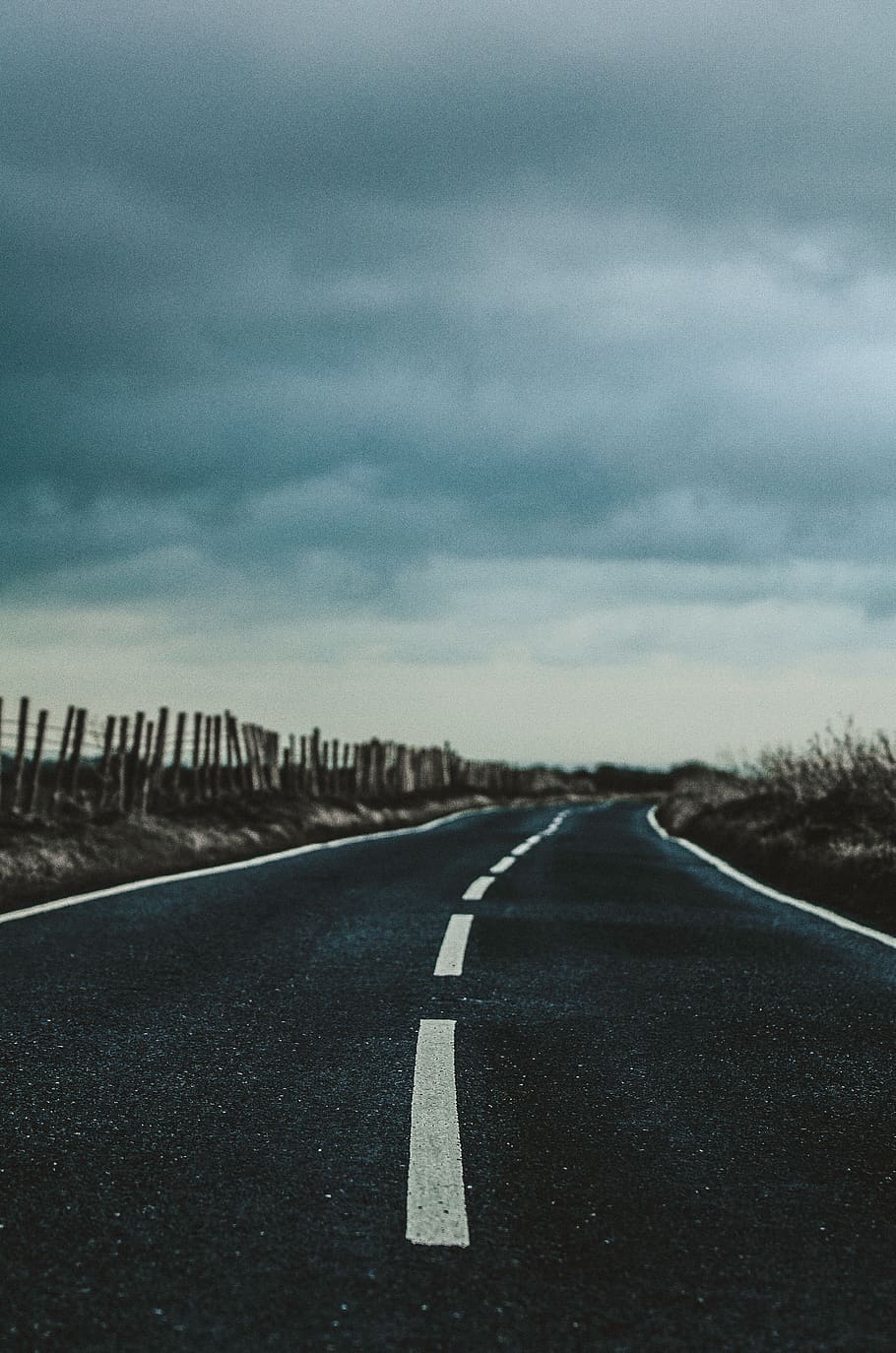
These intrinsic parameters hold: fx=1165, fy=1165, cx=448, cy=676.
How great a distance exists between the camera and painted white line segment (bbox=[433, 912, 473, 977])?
24.5 feet

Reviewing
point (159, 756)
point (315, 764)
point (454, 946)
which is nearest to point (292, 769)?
point (315, 764)

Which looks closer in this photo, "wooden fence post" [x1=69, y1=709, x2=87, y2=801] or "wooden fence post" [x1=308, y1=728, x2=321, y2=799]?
"wooden fence post" [x1=69, y1=709, x2=87, y2=801]

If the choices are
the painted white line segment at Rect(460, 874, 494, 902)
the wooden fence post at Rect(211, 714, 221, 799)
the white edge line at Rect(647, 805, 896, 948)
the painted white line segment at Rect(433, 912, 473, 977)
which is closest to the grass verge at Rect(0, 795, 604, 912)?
the wooden fence post at Rect(211, 714, 221, 799)

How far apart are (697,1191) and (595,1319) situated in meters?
1.01

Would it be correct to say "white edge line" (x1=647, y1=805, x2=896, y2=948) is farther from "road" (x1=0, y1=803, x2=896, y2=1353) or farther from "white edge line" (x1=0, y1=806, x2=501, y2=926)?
"white edge line" (x1=0, y1=806, x2=501, y2=926)

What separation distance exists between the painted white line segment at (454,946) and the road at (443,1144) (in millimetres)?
73

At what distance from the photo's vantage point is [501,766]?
3282 inches

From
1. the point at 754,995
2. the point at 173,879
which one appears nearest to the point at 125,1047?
the point at 754,995

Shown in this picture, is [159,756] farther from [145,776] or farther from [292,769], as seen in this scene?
[292,769]

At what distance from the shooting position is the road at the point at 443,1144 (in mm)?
2924

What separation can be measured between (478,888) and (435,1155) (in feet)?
27.4

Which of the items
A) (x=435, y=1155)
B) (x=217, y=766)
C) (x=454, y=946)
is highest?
(x=217, y=766)

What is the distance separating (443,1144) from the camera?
4.12 metres

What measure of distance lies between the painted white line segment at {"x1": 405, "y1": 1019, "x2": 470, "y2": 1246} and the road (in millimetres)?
17
